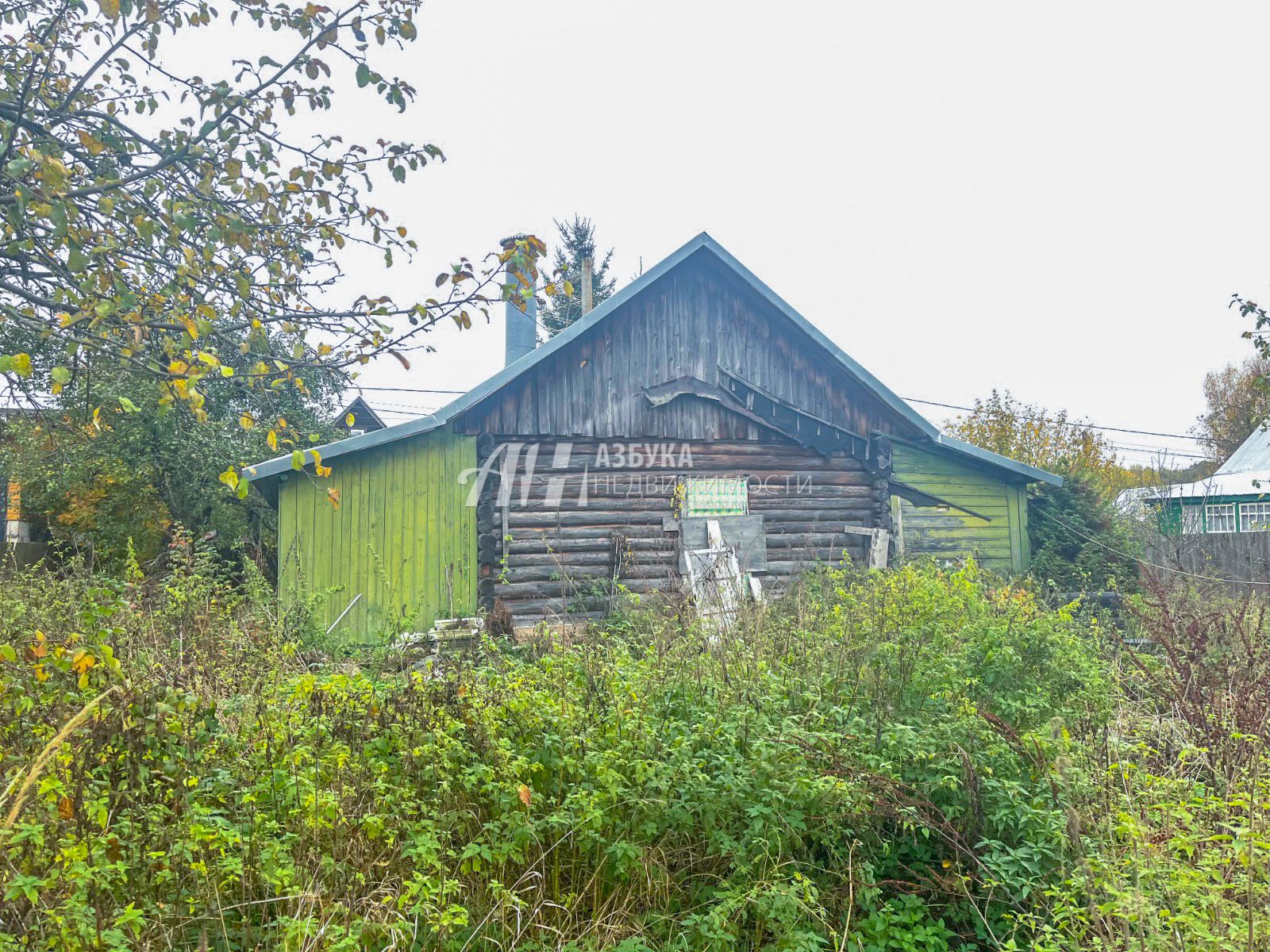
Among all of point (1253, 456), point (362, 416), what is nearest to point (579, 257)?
point (362, 416)

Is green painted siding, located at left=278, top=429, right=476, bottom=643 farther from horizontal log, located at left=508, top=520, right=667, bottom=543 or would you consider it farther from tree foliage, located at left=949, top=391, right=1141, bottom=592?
tree foliage, located at left=949, top=391, right=1141, bottom=592

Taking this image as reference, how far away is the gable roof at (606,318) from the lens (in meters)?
10.3

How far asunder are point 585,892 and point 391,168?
11.2ft

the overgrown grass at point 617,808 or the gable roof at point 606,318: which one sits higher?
the gable roof at point 606,318

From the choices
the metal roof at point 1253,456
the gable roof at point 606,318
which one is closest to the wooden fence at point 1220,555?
the gable roof at point 606,318

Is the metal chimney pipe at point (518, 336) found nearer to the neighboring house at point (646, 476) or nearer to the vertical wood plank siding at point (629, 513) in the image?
the neighboring house at point (646, 476)

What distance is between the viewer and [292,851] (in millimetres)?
3201

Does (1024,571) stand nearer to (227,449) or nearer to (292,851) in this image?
(292,851)

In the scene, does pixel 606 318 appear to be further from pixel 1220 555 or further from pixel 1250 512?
pixel 1250 512

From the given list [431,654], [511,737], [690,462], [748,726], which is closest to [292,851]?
[511,737]

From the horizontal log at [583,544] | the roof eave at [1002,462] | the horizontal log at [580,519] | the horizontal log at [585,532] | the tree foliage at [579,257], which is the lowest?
the horizontal log at [583,544]

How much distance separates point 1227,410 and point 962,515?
34.9 metres

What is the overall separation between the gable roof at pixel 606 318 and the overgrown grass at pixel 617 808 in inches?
230

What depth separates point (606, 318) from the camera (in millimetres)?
12047
